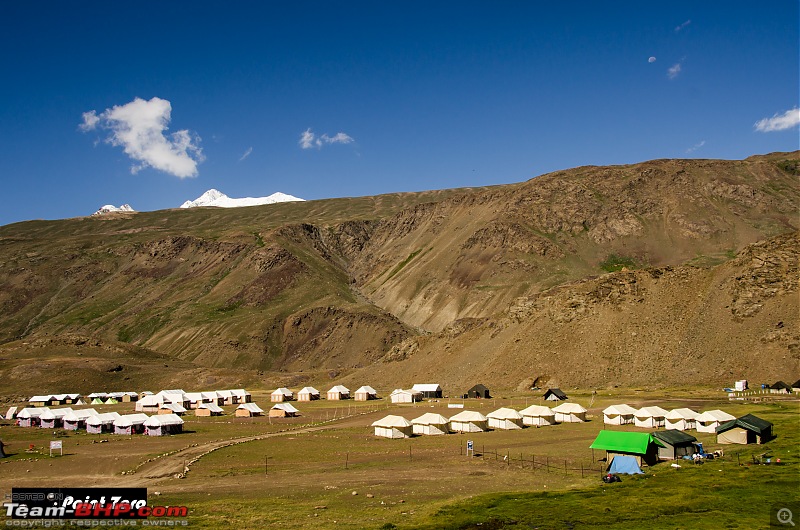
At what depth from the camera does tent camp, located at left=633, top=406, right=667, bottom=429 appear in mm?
60625

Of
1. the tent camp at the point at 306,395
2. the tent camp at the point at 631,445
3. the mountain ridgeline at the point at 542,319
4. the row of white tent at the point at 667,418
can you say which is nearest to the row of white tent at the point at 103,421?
the tent camp at the point at 306,395

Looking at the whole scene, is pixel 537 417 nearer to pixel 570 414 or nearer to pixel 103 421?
pixel 570 414

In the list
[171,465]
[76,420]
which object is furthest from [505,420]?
[76,420]

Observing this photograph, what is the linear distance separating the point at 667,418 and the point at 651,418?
7.47ft

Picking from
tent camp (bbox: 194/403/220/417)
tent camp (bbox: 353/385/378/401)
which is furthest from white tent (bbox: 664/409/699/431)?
tent camp (bbox: 194/403/220/417)

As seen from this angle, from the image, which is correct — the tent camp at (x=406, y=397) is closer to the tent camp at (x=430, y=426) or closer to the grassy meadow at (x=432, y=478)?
the grassy meadow at (x=432, y=478)

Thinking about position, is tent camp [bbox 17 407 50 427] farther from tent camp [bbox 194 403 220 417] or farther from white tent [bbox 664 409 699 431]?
white tent [bbox 664 409 699 431]

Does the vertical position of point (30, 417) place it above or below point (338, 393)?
above

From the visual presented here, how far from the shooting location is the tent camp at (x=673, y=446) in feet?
143

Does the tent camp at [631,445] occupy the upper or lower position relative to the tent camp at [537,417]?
upper

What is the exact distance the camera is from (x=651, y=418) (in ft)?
199

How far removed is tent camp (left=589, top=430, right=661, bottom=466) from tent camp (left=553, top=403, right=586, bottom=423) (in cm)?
2596

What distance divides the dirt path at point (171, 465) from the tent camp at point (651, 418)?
35178 millimetres

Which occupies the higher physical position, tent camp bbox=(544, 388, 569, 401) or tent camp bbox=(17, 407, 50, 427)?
tent camp bbox=(17, 407, 50, 427)
